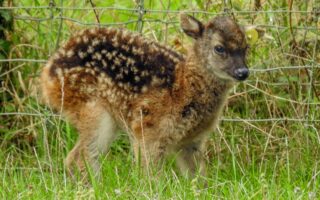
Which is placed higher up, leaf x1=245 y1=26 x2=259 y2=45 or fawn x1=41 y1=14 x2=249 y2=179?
leaf x1=245 y1=26 x2=259 y2=45

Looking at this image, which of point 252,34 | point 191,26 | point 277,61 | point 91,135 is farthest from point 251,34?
point 91,135

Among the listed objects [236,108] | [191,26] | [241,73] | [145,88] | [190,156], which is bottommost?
[190,156]

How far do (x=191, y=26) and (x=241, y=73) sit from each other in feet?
2.11

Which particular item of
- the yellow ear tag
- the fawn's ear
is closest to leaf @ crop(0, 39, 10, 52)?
the fawn's ear

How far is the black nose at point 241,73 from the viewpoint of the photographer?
7.50m

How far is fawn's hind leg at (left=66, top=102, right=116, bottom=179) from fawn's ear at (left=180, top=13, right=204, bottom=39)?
0.92m

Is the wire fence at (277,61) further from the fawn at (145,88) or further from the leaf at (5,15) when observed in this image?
the fawn at (145,88)

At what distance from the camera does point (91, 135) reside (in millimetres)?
7762

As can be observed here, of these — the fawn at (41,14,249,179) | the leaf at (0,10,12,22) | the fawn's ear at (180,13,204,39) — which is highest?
the fawn's ear at (180,13,204,39)

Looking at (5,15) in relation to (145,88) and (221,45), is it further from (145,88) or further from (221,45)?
(221,45)

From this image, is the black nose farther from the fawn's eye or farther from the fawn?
the fawn's eye

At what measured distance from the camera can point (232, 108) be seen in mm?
8875

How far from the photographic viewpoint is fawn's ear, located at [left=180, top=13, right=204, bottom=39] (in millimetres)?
7824

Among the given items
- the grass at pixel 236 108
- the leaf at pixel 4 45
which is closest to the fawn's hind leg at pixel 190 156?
the grass at pixel 236 108
